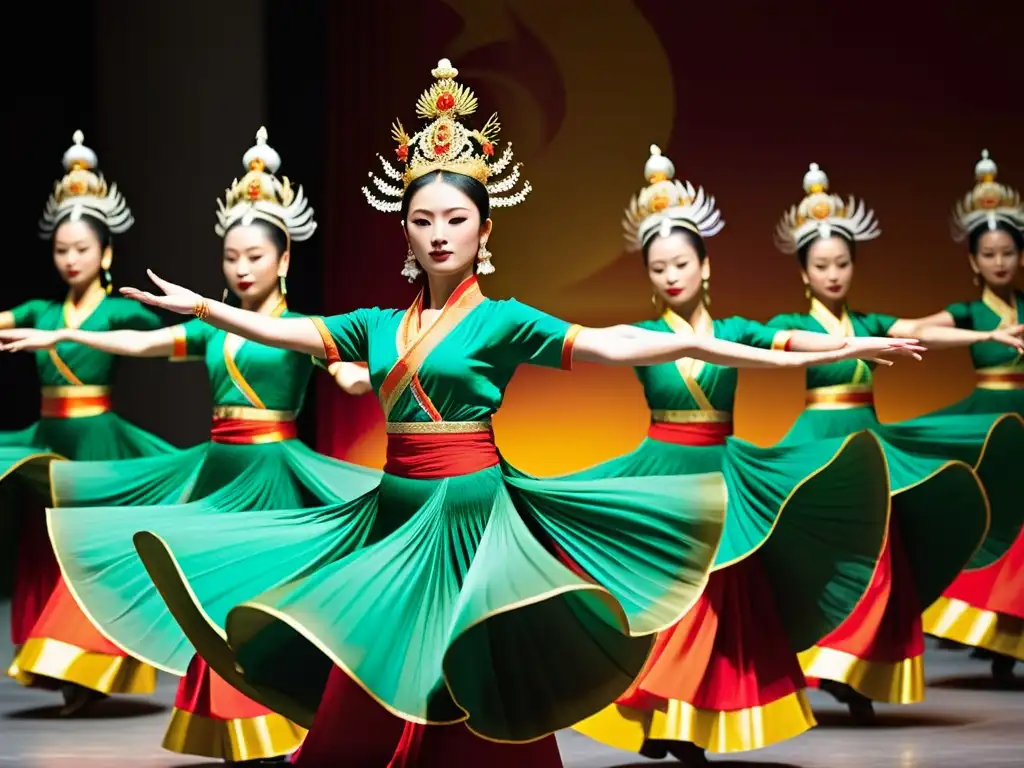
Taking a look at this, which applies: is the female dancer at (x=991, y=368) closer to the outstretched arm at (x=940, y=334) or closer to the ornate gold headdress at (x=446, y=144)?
the outstretched arm at (x=940, y=334)

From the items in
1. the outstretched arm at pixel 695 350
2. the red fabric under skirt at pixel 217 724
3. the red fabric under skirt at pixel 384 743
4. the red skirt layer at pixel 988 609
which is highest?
the outstretched arm at pixel 695 350

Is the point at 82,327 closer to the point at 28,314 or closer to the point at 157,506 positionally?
the point at 28,314

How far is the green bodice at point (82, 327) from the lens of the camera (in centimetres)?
487

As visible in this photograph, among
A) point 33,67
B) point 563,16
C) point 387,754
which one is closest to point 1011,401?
point 563,16

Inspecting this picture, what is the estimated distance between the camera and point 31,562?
4844mm

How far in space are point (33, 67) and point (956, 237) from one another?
11.1 ft

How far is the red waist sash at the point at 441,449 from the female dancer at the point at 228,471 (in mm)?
698

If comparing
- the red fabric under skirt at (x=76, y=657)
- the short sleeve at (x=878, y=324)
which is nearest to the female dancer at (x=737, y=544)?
the short sleeve at (x=878, y=324)

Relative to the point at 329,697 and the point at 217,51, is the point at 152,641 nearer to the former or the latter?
the point at 329,697

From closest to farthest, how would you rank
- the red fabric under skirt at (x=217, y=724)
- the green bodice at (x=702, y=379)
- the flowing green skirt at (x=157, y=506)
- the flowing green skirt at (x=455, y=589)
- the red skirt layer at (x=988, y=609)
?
the flowing green skirt at (x=455, y=589)
the flowing green skirt at (x=157, y=506)
the red fabric under skirt at (x=217, y=724)
the green bodice at (x=702, y=379)
the red skirt layer at (x=988, y=609)

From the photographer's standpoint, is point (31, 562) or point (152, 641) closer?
point (152, 641)

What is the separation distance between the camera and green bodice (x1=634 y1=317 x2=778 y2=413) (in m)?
4.11

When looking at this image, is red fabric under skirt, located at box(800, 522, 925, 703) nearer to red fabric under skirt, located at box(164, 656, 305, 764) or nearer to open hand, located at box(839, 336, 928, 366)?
red fabric under skirt, located at box(164, 656, 305, 764)

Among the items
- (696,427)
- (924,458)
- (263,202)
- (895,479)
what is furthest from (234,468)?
(924,458)
